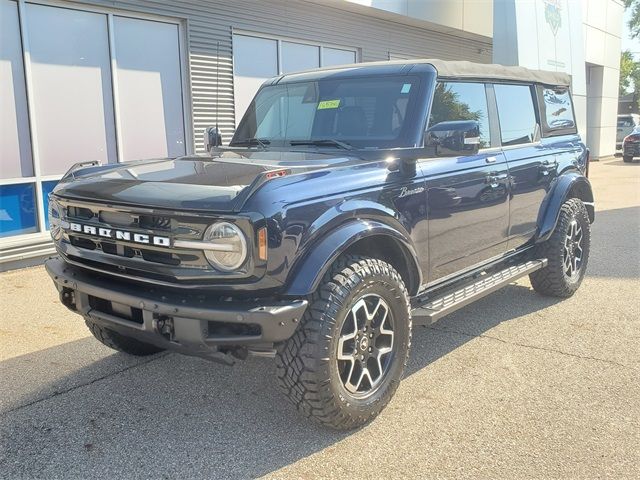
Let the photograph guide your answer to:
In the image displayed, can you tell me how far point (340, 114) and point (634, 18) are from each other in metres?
54.4

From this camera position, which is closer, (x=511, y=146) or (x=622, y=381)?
(x=622, y=381)

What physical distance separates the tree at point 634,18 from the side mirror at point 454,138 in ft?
172

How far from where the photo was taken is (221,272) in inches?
110

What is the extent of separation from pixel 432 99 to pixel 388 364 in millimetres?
1725

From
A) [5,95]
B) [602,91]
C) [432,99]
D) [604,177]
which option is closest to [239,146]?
[432,99]

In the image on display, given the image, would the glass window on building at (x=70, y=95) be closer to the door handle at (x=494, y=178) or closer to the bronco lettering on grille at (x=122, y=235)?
the bronco lettering on grille at (x=122, y=235)

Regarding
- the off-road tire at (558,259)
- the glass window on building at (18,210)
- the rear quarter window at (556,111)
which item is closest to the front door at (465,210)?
the off-road tire at (558,259)

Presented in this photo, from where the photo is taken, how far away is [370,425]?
3287 millimetres

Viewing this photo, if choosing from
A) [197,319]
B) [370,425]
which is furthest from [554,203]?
[197,319]

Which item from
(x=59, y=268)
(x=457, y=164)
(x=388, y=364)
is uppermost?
(x=457, y=164)

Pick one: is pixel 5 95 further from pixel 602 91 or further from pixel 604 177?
pixel 602 91

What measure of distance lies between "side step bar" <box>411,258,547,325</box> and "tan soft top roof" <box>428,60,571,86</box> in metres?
1.46

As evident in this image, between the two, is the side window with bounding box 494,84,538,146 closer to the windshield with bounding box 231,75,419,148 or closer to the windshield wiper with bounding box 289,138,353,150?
the windshield with bounding box 231,75,419,148

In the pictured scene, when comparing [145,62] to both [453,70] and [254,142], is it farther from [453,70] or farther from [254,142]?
[453,70]
